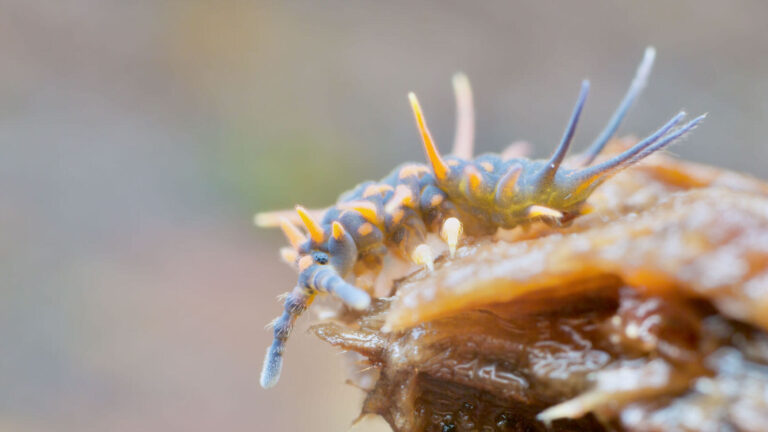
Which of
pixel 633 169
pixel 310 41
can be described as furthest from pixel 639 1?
pixel 633 169

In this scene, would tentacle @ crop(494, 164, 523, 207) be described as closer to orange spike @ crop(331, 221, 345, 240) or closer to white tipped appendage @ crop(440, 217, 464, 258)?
white tipped appendage @ crop(440, 217, 464, 258)

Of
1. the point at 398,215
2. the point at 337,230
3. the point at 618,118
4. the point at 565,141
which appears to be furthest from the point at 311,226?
the point at 618,118

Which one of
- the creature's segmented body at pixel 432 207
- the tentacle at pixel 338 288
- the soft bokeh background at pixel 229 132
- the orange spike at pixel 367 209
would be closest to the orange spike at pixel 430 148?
the creature's segmented body at pixel 432 207

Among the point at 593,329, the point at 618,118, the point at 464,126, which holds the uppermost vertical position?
the point at 464,126

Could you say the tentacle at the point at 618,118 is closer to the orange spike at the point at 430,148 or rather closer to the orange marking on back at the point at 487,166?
the orange marking on back at the point at 487,166

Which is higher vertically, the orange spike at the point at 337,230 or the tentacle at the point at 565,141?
the orange spike at the point at 337,230

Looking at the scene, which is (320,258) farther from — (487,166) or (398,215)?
(487,166)
